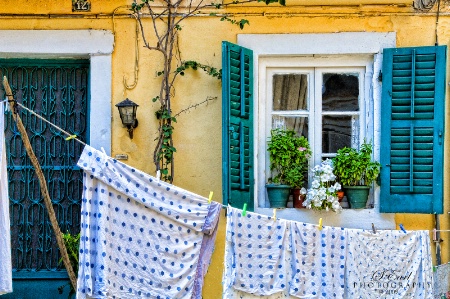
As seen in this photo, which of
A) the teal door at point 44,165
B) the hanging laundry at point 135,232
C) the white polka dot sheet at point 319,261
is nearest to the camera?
the hanging laundry at point 135,232

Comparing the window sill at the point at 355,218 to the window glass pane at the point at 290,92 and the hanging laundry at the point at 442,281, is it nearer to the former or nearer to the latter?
the hanging laundry at the point at 442,281

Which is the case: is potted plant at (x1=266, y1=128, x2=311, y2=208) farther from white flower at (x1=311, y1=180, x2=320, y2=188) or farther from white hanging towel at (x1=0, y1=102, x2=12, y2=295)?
white hanging towel at (x1=0, y1=102, x2=12, y2=295)

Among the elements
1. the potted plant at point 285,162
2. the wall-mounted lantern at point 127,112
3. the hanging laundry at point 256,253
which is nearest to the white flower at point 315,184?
the potted plant at point 285,162

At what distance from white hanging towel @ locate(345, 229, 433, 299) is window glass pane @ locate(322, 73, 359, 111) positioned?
131cm

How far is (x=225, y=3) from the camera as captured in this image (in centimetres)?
850

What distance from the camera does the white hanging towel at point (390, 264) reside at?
25.4 ft

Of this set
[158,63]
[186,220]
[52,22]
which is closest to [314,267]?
[186,220]

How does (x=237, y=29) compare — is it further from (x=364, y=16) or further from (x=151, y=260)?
(x=151, y=260)

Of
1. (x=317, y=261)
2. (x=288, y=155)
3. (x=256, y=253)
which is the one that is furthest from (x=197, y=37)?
(x=317, y=261)

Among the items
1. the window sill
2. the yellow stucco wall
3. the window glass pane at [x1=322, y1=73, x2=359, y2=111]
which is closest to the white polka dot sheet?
the window sill

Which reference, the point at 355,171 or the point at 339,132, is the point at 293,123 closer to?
the point at 339,132

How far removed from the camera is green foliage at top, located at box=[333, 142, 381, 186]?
8203 mm

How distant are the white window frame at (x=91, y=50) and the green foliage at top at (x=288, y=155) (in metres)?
1.44

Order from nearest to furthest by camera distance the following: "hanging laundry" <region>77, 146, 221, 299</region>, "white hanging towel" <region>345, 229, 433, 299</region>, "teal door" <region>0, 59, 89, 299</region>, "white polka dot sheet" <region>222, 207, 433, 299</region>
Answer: "hanging laundry" <region>77, 146, 221, 299</region>, "white polka dot sheet" <region>222, 207, 433, 299</region>, "white hanging towel" <region>345, 229, 433, 299</region>, "teal door" <region>0, 59, 89, 299</region>
